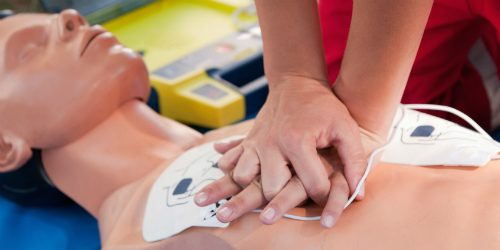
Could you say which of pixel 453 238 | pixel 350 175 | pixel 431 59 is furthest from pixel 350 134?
pixel 431 59

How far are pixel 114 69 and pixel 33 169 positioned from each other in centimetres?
34

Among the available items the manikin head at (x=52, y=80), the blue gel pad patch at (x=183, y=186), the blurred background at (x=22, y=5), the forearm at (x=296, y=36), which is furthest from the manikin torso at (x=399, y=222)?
the blurred background at (x=22, y=5)

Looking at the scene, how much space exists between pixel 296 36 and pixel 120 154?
543mm

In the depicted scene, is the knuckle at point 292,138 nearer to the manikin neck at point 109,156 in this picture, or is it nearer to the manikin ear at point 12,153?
the manikin neck at point 109,156

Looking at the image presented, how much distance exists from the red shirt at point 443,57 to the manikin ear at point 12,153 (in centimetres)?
81

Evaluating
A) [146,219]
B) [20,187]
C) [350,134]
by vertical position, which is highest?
[350,134]

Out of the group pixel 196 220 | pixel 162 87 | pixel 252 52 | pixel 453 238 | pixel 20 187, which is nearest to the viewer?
pixel 453 238

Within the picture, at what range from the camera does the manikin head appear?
94cm

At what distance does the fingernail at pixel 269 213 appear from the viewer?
1.97 ft

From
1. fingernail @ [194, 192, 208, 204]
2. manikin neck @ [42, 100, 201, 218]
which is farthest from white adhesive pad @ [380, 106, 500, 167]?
manikin neck @ [42, 100, 201, 218]

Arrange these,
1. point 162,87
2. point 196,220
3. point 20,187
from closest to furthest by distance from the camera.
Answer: point 196,220 < point 20,187 < point 162,87

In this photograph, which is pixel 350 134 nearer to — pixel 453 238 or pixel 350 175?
pixel 350 175

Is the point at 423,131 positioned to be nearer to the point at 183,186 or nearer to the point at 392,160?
the point at 392,160

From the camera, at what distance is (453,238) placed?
571 mm
